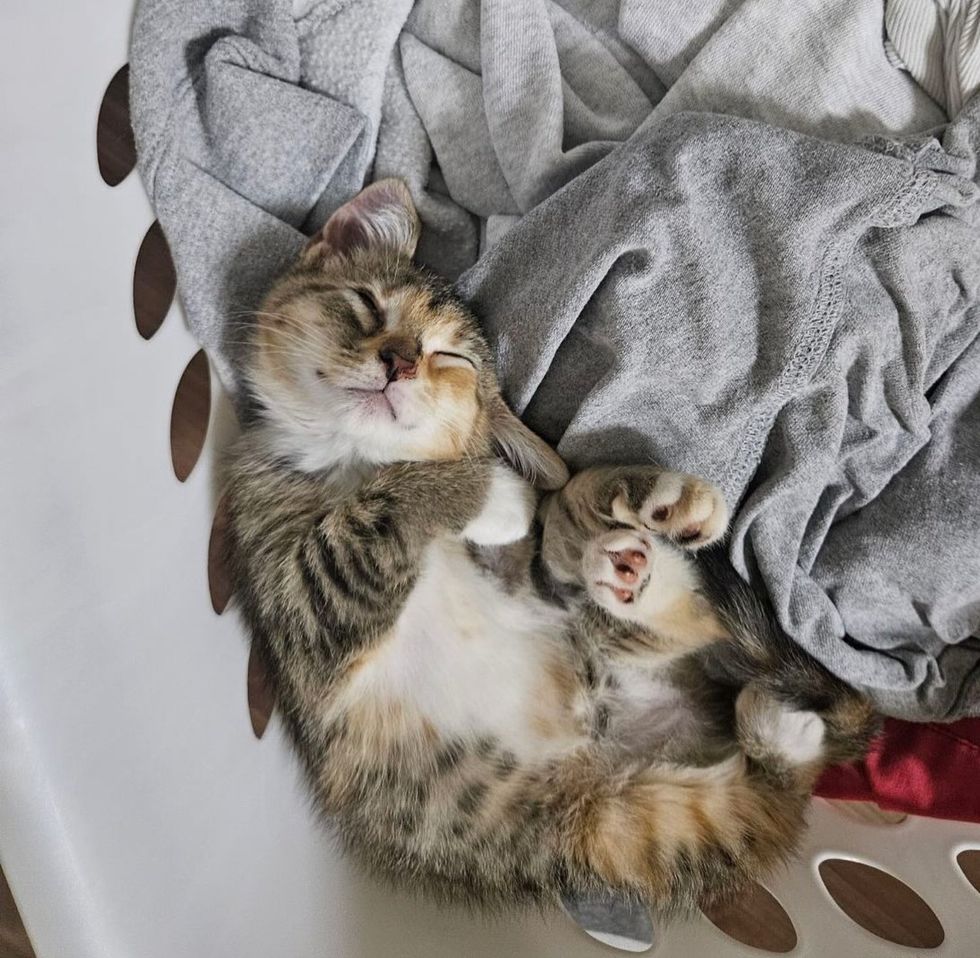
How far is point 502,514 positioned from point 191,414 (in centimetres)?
54

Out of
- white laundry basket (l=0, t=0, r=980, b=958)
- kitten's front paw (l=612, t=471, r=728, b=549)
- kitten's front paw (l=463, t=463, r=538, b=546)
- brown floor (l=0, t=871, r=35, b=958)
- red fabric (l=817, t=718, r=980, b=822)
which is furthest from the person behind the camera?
brown floor (l=0, t=871, r=35, b=958)

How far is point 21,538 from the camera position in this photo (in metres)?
0.80

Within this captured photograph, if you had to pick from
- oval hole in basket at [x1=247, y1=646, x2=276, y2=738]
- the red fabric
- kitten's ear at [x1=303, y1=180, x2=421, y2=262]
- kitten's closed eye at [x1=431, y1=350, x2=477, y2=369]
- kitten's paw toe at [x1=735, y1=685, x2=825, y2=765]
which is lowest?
the red fabric

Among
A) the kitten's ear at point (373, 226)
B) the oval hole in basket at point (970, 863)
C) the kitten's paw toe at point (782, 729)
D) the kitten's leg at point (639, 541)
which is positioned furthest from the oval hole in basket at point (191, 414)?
the oval hole in basket at point (970, 863)

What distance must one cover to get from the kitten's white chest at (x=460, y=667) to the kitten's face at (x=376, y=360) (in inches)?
7.2

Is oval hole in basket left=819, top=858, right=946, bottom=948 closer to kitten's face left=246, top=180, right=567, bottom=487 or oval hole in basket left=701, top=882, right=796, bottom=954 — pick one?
oval hole in basket left=701, top=882, right=796, bottom=954

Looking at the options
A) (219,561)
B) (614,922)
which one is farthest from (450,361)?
(614,922)

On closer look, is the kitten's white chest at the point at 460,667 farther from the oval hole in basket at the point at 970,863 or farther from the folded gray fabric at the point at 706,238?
the oval hole in basket at the point at 970,863

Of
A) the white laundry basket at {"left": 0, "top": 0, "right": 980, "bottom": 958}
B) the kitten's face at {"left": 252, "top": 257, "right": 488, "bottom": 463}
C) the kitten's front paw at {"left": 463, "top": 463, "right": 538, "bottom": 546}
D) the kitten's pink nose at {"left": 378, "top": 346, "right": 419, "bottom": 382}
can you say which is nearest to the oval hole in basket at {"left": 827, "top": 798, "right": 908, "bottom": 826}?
the white laundry basket at {"left": 0, "top": 0, "right": 980, "bottom": 958}

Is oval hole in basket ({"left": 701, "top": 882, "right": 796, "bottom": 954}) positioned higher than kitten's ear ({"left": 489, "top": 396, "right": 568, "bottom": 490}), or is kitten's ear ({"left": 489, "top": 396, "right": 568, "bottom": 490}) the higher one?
kitten's ear ({"left": 489, "top": 396, "right": 568, "bottom": 490})

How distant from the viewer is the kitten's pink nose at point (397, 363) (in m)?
1.01

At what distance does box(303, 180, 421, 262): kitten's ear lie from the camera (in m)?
1.16

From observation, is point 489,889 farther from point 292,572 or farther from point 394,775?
point 292,572

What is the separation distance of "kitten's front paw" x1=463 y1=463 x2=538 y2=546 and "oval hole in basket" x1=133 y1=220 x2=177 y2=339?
1.89 feet
